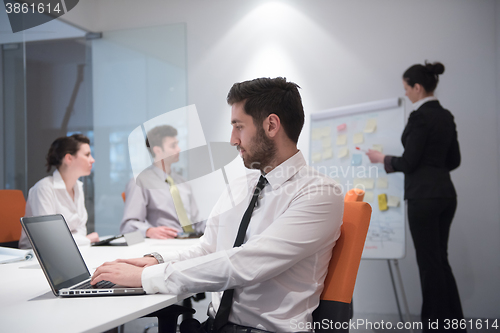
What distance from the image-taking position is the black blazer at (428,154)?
263cm

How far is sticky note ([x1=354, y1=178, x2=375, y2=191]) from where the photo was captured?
2991 mm

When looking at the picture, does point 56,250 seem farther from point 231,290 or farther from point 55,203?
point 55,203

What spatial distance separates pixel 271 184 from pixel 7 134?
2.93 m

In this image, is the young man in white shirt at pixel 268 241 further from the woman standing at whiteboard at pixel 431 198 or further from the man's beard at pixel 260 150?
the woman standing at whiteboard at pixel 431 198

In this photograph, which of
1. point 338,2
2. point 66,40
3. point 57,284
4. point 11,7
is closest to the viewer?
point 57,284

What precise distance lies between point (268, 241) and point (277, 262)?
61 mm

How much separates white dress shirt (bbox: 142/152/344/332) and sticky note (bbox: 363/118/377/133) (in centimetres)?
183

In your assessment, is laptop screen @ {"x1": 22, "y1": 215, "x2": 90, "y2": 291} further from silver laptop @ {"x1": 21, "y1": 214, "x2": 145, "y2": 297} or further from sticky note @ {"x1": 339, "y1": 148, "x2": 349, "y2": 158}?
sticky note @ {"x1": 339, "y1": 148, "x2": 349, "y2": 158}

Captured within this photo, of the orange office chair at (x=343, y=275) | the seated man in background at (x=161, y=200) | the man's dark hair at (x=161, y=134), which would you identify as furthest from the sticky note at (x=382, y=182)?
the orange office chair at (x=343, y=275)

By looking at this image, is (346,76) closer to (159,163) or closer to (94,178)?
(159,163)

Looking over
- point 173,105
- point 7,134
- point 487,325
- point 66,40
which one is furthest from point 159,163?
point 487,325

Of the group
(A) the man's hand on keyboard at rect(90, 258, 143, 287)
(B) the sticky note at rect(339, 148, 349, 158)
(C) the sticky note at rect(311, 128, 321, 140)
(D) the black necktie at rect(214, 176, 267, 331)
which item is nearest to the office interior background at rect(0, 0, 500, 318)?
(C) the sticky note at rect(311, 128, 321, 140)

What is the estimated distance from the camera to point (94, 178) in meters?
4.10

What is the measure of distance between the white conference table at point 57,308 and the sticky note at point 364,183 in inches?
85.0
